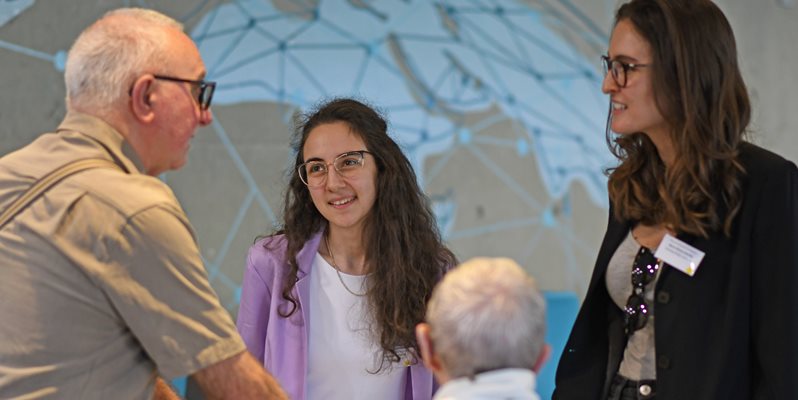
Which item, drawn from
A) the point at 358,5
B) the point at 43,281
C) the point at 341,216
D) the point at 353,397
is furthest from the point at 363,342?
the point at 358,5

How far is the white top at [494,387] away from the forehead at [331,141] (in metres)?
1.33

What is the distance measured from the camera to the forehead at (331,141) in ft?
9.29

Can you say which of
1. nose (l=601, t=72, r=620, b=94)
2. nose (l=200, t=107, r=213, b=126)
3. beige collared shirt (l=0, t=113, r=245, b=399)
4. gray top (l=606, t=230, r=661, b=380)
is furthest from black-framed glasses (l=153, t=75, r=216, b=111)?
gray top (l=606, t=230, r=661, b=380)

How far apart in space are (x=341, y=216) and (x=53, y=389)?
120 centimetres

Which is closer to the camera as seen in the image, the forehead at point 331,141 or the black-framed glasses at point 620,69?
the black-framed glasses at point 620,69

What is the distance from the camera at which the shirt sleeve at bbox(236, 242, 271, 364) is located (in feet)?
9.23

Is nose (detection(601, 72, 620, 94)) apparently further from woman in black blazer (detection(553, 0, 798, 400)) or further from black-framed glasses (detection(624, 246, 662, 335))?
black-framed glasses (detection(624, 246, 662, 335))

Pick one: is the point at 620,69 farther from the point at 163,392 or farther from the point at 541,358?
the point at 163,392

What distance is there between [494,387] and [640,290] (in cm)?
98

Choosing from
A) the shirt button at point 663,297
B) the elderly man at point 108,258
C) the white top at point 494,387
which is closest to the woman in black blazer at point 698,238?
the shirt button at point 663,297

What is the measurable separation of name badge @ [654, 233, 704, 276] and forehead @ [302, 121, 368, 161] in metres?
0.95

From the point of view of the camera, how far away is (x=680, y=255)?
238cm

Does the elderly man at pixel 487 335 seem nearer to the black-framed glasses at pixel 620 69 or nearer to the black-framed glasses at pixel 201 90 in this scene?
the black-framed glasses at pixel 201 90

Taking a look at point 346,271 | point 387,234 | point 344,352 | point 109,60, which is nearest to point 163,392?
point 109,60
